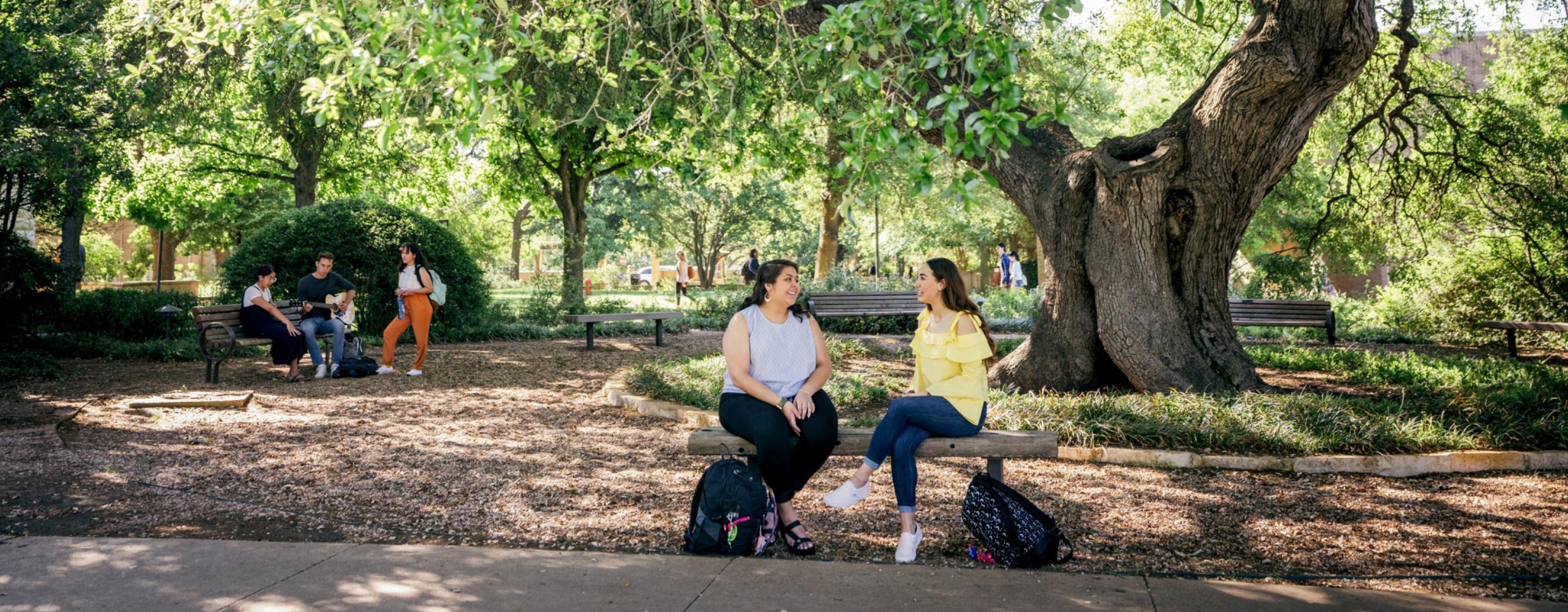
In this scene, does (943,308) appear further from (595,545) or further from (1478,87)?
(1478,87)

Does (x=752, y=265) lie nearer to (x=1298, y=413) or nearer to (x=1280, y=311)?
(x=1280, y=311)

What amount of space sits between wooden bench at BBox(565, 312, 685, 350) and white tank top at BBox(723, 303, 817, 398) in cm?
966

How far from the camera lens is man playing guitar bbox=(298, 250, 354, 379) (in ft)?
35.2

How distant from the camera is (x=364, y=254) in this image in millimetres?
14609

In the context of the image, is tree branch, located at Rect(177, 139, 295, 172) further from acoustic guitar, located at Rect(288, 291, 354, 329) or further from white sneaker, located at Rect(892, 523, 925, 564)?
white sneaker, located at Rect(892, 523, 925, 564)

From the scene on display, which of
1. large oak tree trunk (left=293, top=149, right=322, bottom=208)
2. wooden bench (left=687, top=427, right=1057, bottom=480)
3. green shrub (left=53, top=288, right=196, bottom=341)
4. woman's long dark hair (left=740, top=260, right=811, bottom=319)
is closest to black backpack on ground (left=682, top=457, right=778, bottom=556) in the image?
wooden bench (left=687, top=427, right=1057, bottom=480)

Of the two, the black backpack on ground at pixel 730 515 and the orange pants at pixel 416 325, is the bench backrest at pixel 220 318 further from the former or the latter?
the black backpack on ground at pixel 730 515

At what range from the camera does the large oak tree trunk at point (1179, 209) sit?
7.35 meters

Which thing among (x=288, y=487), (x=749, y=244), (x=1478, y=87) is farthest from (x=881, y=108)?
(x=749, y=244)

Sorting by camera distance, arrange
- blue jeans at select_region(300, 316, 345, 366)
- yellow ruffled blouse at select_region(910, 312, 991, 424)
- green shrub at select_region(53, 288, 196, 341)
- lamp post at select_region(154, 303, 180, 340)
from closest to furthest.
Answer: yellow ruffled blouse at select_region(910, 312, 991, 424) → blue jeans at select_region(300, 316, 345, 366) → lamp post at select_region(154, 303, 180, 340) → green shrub at select_region(53, 288, 196, 341)

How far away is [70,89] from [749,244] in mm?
36727

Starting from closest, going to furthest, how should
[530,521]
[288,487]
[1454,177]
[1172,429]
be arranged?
[530,521]
[288,487]
[1172,429]
[1454,177]

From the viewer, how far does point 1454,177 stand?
1146cm

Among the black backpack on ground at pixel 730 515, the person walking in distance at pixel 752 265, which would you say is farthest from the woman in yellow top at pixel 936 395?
the person walking in distance at pixel 752 265
